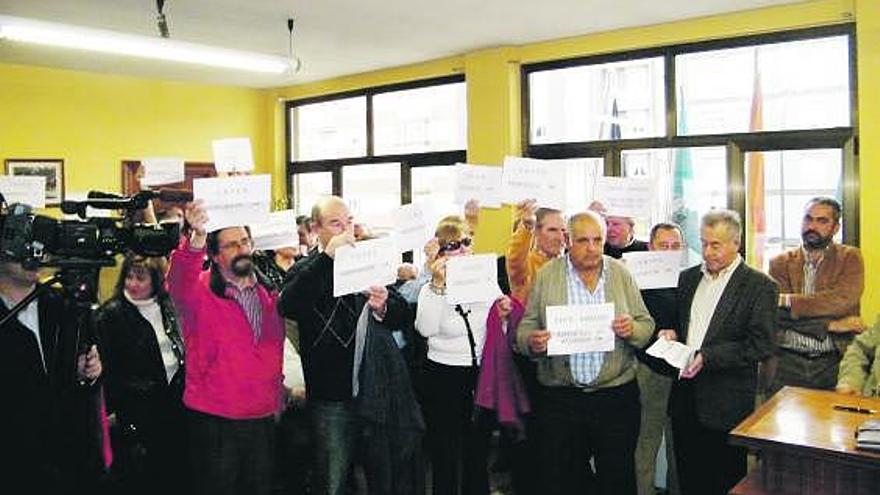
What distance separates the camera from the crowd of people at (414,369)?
2730 millimetres

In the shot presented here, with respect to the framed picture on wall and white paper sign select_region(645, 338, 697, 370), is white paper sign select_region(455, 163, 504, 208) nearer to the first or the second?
white paper sign select_region(645, 338, 697, 370)

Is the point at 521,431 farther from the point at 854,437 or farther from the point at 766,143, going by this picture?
the point at 766,143

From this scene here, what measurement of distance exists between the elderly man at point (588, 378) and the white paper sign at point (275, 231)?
3.93 ft

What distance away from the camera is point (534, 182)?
3.64 meters

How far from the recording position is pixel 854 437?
7.46 feet

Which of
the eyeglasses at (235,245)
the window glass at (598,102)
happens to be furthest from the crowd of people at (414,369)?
the window glass at (598,102)

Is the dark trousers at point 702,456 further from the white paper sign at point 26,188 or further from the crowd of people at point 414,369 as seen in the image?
the white paper sign at point 26,188

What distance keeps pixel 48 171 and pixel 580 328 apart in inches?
221

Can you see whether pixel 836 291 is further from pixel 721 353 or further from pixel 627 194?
pixel 721 353

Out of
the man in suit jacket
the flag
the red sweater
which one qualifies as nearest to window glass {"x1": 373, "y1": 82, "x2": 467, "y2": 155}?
the flag

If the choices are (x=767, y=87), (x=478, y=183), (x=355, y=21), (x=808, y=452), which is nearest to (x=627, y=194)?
(x=478, y=183)

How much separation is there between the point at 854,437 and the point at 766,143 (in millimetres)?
3086

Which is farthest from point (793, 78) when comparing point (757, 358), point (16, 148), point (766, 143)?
point (16, 148)

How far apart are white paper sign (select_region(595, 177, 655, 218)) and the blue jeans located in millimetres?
1658
